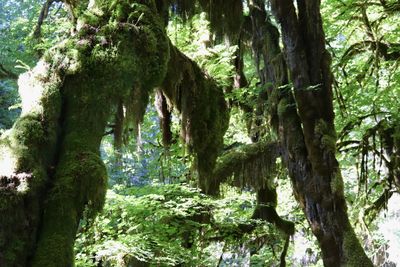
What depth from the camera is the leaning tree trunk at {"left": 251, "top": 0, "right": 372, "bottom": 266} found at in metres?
6.87

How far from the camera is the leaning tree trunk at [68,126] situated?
3.74m

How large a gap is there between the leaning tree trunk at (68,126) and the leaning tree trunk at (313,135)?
3131mm

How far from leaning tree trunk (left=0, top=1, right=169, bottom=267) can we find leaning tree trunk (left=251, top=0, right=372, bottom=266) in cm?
313

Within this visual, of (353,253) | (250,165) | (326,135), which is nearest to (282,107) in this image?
(326,135)

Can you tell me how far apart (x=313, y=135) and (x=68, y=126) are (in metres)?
4.15

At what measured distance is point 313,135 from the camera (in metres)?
7.32

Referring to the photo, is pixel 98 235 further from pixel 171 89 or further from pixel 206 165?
pixel 171 89

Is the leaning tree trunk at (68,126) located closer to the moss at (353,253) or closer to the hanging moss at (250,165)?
the moss at (353,253)

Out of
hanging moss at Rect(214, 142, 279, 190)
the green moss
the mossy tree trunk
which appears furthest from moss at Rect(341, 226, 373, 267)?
the mossy tree trunk

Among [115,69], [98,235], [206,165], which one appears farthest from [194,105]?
[98,235]

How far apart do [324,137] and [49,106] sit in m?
4.25

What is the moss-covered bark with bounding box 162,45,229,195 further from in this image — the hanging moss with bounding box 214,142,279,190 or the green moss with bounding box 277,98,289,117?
the hanging moss with bounding box 214,142,279,190

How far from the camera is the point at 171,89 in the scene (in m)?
6.03

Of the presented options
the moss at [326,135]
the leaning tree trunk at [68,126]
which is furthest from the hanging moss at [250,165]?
the leaning tree trunk at [68,126]
